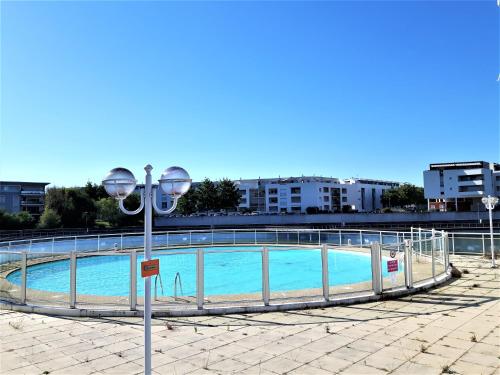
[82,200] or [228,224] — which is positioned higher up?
[82,200]

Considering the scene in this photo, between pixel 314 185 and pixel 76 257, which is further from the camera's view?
pixel 314 185


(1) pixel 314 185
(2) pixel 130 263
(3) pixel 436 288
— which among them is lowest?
(3) pixel 436 288

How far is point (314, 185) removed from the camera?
362 ft

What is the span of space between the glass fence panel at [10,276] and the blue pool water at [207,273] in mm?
59

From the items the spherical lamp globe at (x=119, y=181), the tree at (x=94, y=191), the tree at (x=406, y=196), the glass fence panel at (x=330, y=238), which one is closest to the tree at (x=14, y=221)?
the tree at (x=94, y=191)

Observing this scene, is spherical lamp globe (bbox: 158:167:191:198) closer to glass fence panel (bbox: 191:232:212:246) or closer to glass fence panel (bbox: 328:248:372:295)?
glass fence panel (bbox: 328:248:372:295)

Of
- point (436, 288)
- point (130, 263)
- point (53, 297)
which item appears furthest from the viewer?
point (436, 288)

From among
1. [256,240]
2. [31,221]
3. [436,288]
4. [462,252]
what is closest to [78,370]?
[436,288]

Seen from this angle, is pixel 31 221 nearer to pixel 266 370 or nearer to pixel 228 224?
pixel 228 224

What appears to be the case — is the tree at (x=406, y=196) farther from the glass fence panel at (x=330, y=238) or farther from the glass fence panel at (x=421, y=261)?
the glass fence panel at (x=421, y=261)

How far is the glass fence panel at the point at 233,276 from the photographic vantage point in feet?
33.0

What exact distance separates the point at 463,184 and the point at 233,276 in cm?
8479

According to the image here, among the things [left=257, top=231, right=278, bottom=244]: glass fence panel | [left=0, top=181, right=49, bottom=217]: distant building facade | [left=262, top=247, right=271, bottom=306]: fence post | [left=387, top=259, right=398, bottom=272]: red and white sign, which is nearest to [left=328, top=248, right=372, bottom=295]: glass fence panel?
[left=387, top=259, right=398, bottom=272]: red and white sign

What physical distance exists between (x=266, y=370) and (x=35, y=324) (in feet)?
17.3
